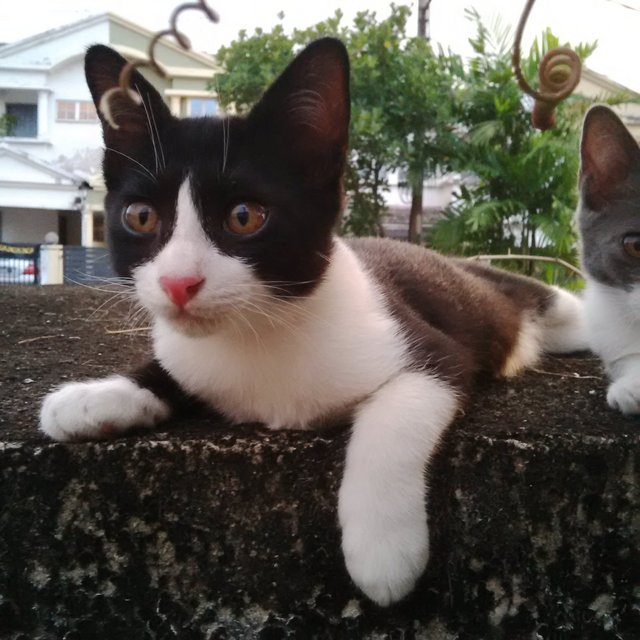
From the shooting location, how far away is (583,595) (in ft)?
2.55

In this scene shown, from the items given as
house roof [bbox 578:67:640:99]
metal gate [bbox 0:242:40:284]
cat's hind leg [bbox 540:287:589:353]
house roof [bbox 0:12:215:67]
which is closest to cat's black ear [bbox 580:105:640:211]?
cat's hind leg [bbox 540:287:589:353]

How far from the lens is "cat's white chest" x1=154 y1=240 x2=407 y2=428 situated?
34.9 inches

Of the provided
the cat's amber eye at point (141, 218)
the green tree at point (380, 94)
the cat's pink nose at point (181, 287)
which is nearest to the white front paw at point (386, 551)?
the cat's pink nose at point (181, 287)

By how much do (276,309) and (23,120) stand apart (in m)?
2.59

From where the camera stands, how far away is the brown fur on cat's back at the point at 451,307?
1009 millimetres

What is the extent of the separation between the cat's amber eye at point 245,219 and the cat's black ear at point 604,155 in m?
0.72

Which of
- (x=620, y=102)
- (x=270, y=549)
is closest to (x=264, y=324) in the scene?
(x=270, y=549)

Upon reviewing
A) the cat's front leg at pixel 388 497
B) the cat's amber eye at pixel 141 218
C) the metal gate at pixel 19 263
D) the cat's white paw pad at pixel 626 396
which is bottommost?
the metal gate at pixel 19 263

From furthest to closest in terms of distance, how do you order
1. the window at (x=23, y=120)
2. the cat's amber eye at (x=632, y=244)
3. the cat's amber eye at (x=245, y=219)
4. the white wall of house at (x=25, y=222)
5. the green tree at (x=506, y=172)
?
the green tree at (x=506, y=172)
the white wall of house at (x=25, y=222)
the window at (x=23, y=120)
the cat's amber eye at (x=632, y=244)
the cat's amber eye at (x=245, y=219)

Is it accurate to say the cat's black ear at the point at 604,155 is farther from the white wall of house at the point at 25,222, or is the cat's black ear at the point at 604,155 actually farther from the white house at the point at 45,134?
the white wall of house at the point at 25,222

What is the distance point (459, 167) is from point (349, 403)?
10.5 ft

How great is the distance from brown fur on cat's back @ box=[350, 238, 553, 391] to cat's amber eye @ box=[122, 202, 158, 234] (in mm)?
420

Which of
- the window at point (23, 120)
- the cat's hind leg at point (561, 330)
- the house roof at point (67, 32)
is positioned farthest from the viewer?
the window at point (23, 120)

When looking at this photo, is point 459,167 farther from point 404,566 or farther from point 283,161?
point 404,566
